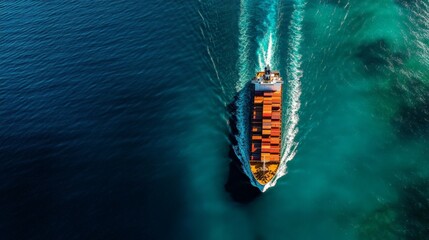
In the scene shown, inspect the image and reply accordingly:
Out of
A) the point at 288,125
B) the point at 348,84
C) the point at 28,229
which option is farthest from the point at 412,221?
the point at 28,229

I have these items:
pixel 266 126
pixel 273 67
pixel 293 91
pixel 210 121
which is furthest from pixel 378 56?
pixel 210 121

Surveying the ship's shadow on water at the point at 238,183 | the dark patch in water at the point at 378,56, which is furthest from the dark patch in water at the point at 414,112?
the ship's shadow on water at the point at 238,183

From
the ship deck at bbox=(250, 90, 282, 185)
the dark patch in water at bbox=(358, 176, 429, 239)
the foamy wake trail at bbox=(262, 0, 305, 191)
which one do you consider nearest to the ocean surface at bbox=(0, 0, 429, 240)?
the dark patch in water at bbox=(358, 176, 429, 239)

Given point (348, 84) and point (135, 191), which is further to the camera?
point (348, 84)

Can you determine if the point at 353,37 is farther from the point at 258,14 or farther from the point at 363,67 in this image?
the point at 258,14

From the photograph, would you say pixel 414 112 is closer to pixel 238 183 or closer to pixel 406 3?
pixel 406 3

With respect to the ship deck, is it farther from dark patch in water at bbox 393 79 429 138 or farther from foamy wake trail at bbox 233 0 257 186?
dark patch in water at bbox 393 79 429 138
